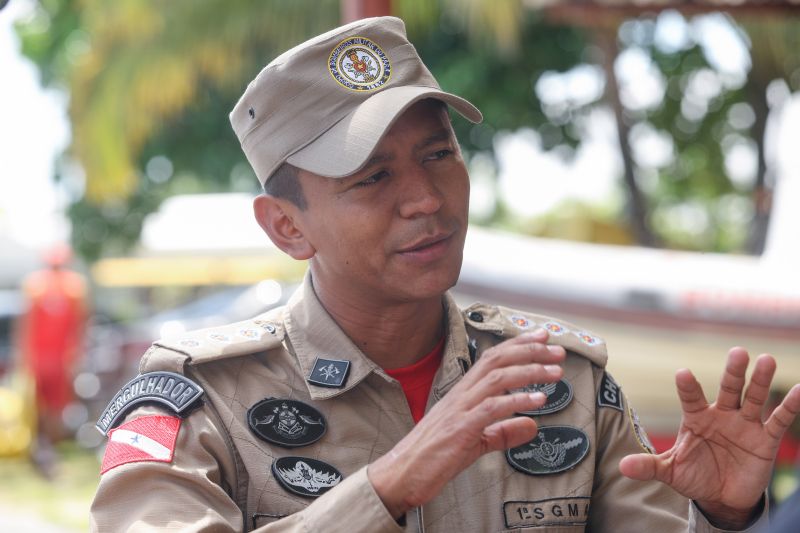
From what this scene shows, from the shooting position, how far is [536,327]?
2234 millimetres

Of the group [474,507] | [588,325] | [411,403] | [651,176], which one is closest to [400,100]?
[411,403]

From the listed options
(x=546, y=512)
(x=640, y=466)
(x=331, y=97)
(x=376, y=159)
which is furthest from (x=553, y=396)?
(x=331, y=97)

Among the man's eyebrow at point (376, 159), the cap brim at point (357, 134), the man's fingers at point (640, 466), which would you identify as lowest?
the man's fingers at point (640, 466)

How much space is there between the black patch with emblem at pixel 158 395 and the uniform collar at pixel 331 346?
23cm

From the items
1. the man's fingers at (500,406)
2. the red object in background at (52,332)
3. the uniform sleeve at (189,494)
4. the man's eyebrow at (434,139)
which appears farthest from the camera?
the red object in background at (52,332)

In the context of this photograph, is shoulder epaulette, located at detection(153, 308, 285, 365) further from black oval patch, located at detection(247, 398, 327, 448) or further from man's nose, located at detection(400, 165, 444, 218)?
man's nose, located at detection(400, 165, 444, 218)

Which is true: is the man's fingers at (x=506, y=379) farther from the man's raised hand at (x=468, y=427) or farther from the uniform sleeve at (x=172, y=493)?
the uniform sleeve at (x=172, y=493)

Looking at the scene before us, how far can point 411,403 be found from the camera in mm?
2096

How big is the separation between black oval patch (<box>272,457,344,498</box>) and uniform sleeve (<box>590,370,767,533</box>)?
531mm

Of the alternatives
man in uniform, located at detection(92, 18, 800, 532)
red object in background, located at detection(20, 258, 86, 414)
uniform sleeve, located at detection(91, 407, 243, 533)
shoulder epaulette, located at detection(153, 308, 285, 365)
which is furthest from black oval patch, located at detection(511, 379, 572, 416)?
red object in background, located at detection(20, 258, 86, 414)

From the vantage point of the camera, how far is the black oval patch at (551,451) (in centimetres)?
202

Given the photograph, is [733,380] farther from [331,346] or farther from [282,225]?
[282,225]

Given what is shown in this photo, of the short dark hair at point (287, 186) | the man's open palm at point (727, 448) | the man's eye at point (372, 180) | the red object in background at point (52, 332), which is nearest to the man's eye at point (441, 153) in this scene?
the man's eye at point (372, 180)

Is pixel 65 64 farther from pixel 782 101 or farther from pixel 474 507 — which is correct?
pixel 474 507
